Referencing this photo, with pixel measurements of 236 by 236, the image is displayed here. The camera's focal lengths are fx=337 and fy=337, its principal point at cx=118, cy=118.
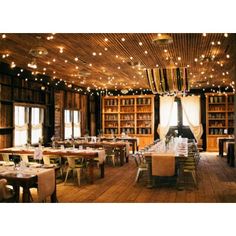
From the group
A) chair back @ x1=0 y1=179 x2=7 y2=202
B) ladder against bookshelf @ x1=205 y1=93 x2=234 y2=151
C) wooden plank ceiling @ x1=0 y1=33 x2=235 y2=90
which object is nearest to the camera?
chair back @ x1=0 y1=179 x2=7 y2=202

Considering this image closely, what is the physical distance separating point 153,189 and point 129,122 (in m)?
9.78

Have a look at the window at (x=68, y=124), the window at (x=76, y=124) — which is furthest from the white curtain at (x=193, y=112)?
the window at (x=68, y=124)

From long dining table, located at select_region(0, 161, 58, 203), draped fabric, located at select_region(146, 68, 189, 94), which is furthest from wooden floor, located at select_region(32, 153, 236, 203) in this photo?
draped fabric, located at select_region(146, 68, 189, 94)

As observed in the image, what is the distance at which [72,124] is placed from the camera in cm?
1484

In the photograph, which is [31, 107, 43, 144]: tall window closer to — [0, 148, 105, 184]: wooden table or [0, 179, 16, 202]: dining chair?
[0, 148, 105, 184]: wooden table

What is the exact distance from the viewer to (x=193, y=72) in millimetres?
11547

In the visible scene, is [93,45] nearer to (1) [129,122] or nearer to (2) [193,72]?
(2) [193,72]

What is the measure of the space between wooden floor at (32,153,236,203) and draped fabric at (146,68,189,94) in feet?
11.4

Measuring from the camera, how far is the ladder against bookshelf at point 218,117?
16.2 m

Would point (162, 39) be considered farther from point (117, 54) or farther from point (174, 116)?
point (174, 116)

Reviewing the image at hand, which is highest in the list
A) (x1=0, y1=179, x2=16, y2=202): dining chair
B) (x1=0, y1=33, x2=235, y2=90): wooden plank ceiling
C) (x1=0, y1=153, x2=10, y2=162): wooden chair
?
(x1=0, y1=33, x2=235, y2=90): wooden plank ceiling

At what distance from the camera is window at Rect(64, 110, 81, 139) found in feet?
47.2

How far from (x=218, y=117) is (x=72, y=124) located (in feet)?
23.1
